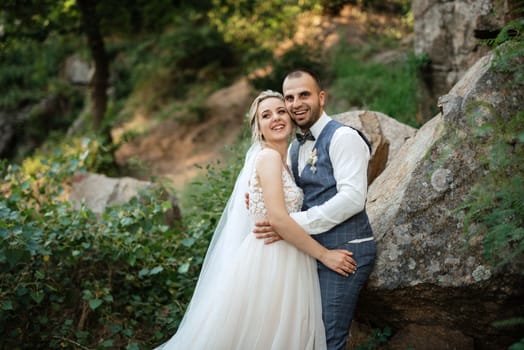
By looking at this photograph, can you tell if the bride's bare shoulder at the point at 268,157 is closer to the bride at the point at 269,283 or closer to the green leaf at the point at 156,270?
the bride at the point at 269,283

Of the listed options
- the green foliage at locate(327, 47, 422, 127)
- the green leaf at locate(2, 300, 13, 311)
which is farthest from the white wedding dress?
the green foliage at locate(327, 47, 422, 127)

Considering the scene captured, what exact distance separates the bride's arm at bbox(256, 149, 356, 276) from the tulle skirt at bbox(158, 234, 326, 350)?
0.39 ft

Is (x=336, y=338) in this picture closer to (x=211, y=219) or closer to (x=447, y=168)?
(x=447, y=168)

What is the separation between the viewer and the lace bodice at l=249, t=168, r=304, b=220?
321 centimetres

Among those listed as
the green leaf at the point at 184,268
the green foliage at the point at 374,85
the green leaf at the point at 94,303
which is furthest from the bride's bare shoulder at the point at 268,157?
the green foliage at the point at 374,85

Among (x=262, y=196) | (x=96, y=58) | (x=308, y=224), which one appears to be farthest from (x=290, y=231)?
(x=96, y=58)

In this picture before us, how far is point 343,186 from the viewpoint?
9.89 ft

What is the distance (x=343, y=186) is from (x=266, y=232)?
580 mm

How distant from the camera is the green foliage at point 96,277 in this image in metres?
4.12

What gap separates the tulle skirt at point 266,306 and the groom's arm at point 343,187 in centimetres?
25

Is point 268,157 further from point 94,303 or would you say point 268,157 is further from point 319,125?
point 94,303

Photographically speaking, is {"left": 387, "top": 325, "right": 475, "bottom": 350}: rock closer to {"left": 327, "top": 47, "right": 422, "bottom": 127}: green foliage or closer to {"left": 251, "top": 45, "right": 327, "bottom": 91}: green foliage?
{"left": 327, "top": 47, "right": 422, "bottom": 127}: green foliage

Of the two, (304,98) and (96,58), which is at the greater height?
(96,58)

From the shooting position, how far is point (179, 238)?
4.86 meters
